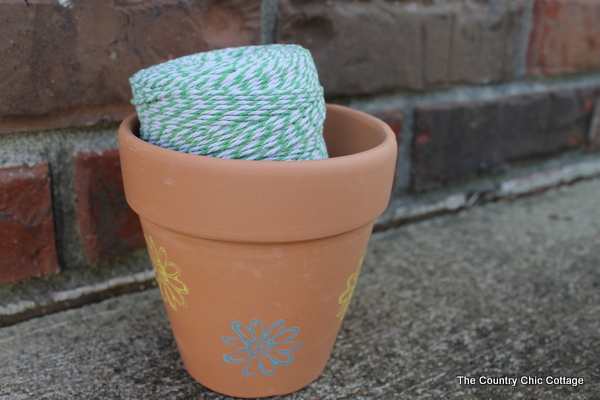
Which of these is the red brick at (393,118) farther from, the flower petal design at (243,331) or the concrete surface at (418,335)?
the flower petal design at (243,331)

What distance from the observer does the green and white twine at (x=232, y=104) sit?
0.50 metres

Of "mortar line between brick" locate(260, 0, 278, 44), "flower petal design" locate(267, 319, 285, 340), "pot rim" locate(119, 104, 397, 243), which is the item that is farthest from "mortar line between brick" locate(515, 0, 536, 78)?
"flower petal design" locate(267, 319, 285, 340)

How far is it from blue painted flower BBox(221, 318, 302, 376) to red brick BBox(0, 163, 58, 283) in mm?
279

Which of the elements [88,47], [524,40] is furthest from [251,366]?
[524,40]

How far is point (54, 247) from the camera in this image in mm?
686

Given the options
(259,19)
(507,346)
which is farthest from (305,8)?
(507,346)

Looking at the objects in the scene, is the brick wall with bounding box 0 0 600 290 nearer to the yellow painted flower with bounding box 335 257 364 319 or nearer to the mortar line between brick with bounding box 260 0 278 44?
the mortar line between brick with bounding box 260 0 278 44

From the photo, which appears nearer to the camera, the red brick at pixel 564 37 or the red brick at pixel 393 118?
the red brick at pixel 393 118

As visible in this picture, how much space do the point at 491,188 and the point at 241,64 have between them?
0.73m

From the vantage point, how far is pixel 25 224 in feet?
2.16

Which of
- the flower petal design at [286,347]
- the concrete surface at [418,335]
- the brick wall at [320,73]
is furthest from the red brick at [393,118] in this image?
the flower petal design at [286,347]

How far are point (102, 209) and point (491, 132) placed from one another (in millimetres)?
705

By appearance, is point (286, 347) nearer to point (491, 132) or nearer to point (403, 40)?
point (403, 40)

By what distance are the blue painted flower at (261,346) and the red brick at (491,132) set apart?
0.49 meters
